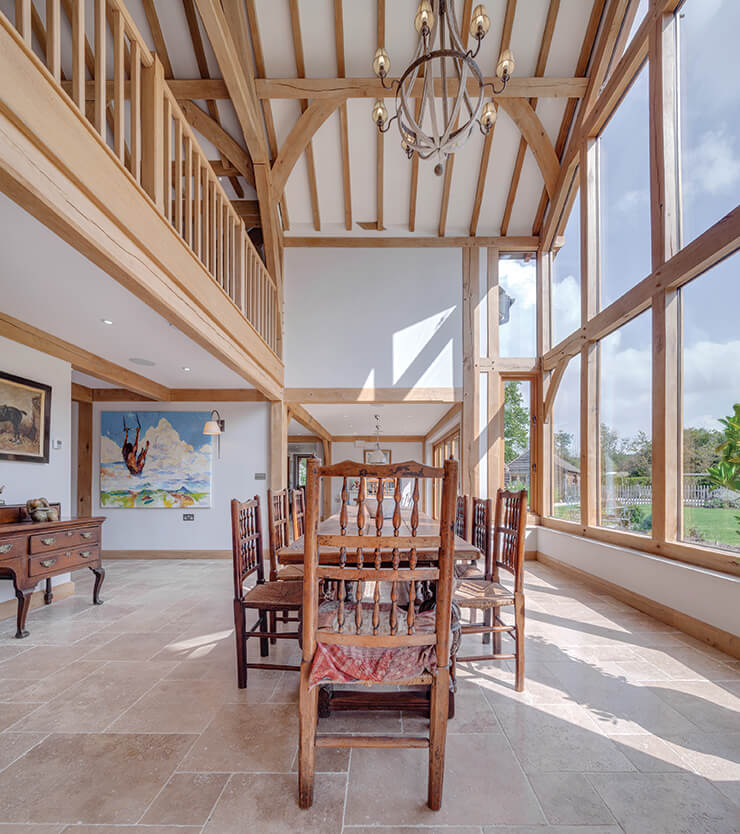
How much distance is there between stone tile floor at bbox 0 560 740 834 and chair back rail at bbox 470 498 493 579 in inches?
24.5

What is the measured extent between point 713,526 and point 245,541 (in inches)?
127

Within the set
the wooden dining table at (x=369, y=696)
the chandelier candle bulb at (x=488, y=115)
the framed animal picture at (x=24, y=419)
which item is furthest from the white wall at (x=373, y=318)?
the wooden dining table at (x=369, y=696)

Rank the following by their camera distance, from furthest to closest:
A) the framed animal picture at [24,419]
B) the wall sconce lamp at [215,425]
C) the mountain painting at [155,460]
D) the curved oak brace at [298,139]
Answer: the mountain painting at [155,460] → the wall sconce lamp at [215,425] → the curved oak brace at [298,139] → the framed animal picture at [24,419]

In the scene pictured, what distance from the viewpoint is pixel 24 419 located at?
440cm

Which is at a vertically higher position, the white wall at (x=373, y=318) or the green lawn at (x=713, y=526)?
the white wall at (x=373, y=318)

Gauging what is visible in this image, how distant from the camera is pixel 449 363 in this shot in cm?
696

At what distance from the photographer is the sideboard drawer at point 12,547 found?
139 inches

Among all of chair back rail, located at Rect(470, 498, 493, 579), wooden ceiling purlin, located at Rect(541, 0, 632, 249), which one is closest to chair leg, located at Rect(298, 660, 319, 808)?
chair back rail, located at Rect(470, 498, 493, 579)

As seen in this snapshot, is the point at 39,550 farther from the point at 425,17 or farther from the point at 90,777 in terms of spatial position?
the point at 425,17

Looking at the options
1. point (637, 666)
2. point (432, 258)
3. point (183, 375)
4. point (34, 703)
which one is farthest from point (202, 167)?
point (637, 666)

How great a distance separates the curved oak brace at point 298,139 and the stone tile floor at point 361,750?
16.2ft

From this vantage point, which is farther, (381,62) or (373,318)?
(373,318)

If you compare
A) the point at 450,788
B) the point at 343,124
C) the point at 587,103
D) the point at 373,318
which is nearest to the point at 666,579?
the point at 450,788

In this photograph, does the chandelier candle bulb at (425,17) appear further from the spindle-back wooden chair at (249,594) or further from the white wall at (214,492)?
the white wall at (214,492)
